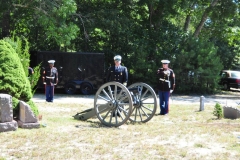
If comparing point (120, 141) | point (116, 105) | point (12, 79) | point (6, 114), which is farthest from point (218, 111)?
point (6, 114)

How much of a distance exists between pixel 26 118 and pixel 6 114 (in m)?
0.50

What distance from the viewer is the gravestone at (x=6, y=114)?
293 inches

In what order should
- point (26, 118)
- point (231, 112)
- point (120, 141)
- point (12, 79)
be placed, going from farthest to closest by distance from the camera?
point (231, 112), point (12, 79), point (26, 118), point (120, 141)

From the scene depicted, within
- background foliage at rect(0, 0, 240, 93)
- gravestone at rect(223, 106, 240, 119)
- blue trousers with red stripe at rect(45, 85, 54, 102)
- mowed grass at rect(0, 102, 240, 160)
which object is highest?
background foliage at rect(0, 0, 240, 93)

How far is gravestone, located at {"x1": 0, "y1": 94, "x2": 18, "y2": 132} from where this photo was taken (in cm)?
745

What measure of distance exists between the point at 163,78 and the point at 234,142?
5072mm

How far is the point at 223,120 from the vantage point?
10.6m

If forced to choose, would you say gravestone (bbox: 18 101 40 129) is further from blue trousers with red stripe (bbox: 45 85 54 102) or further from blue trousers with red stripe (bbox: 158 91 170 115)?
blue trousers with red stripe (bbox: 45 85 54 102)

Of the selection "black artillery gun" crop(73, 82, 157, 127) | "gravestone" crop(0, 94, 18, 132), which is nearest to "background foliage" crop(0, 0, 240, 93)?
"black artillery gun" crop(73, 82, 157, 127)

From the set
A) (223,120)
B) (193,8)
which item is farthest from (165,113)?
(193,8)

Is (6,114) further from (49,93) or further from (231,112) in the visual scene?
(49,93)

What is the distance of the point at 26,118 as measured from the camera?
7898 mm

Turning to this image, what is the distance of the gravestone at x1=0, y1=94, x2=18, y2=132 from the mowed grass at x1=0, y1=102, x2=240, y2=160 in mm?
147

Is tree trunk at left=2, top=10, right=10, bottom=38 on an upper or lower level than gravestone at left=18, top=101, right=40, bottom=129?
upper
